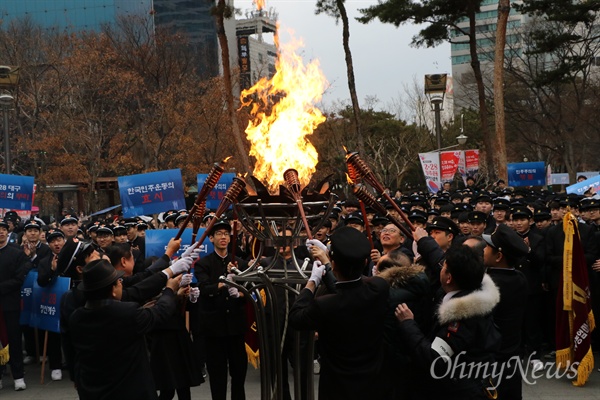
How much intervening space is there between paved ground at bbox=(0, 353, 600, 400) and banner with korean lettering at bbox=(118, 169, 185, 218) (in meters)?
3.61

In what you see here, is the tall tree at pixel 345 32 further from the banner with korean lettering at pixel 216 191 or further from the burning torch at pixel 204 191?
the burning torch at pixel 204 191

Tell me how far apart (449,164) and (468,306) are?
724 inches

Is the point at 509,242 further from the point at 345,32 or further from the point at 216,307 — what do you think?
the point at 345,32

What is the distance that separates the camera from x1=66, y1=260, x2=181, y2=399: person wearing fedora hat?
474 centimetres

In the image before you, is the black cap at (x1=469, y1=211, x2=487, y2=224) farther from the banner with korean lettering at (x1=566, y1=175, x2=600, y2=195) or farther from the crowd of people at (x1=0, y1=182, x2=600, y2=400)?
the banner with korean lettering at (x1=566, y1=175, x2=600, y2=195)

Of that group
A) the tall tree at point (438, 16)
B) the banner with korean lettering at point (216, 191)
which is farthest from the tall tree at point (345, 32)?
the banner with korean lettering at point (216, 191)

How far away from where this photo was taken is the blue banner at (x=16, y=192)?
12.3 metres

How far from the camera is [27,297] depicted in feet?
32.3

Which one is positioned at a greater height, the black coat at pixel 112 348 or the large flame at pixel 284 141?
the large flame at pixel 284 141

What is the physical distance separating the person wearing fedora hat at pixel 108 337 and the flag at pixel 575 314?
4858 millimetres

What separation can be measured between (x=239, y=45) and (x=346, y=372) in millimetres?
61525

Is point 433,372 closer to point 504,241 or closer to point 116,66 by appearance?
point 504,241

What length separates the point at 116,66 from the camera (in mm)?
29500

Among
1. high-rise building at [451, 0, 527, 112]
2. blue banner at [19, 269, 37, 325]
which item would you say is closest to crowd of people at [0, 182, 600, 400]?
blue banner at [19, 269, 37, 325]
